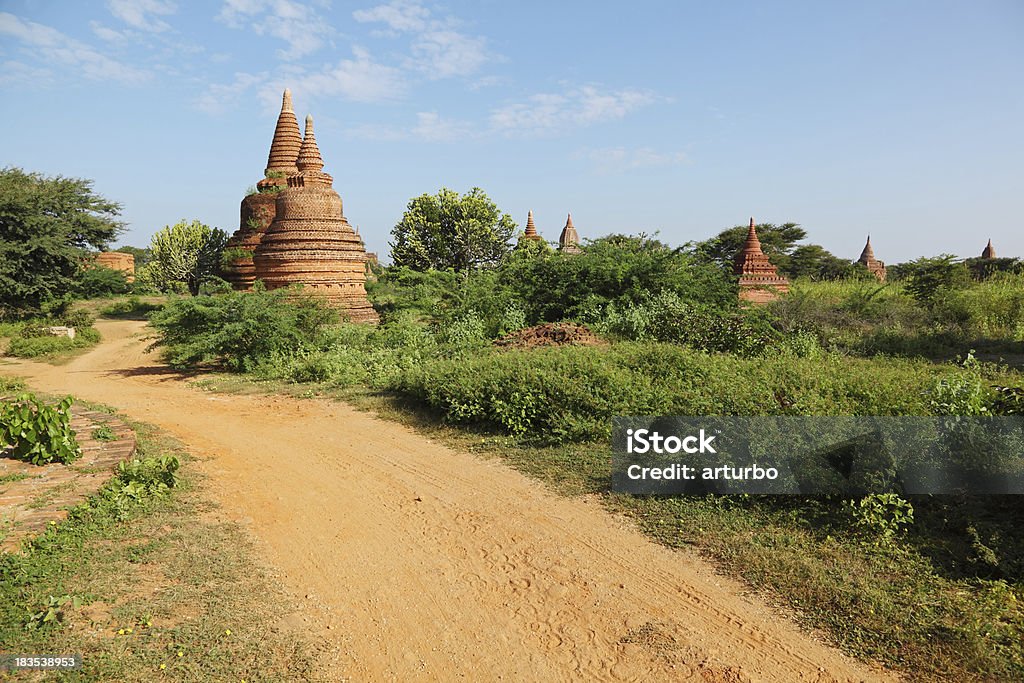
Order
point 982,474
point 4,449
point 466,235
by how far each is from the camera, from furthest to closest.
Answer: point 466,235 → point 4,449 → point 982,474

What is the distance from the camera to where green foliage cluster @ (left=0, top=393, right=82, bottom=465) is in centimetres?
505

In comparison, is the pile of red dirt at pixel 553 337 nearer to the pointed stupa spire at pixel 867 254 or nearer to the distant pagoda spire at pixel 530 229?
the distant pagoda spire at pixel 530 229

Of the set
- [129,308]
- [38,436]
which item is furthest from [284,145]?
[38,436]

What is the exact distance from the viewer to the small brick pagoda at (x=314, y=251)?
15.4 m

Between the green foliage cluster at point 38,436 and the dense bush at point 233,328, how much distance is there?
512 centimetres

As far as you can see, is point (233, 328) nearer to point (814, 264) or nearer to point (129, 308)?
point (129, 308)

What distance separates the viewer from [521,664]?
2961 millimetres

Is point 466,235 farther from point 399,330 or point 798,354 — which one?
point 798,354

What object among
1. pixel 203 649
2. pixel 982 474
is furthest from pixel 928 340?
pixel 203 649

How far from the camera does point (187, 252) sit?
27.9m

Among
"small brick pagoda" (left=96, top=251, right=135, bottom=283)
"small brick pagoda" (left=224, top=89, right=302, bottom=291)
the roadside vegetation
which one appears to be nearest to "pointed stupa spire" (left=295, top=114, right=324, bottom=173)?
"small brick pagoda" (left=224, top=89, right=302, bottom=291)

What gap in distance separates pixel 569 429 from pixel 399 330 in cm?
692

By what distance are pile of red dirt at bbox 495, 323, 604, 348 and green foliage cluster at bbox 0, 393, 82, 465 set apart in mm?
5506

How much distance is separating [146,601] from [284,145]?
61.9 ft
